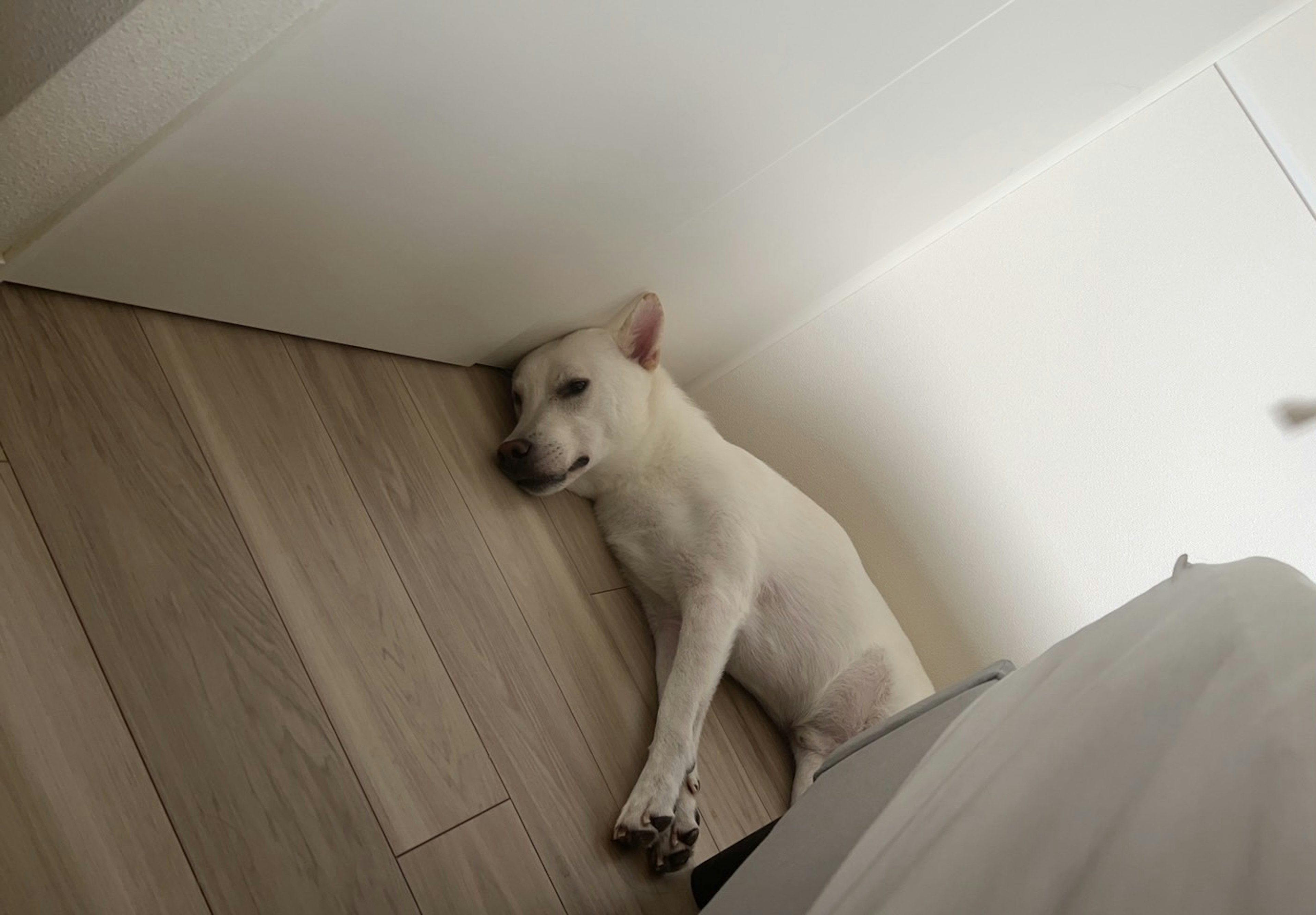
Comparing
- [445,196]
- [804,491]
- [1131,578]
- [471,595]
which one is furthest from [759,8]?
Result: [1131,578]

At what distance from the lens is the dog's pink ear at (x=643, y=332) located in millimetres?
2201

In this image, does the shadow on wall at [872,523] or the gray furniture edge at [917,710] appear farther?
the shadow on wall at [872,523]

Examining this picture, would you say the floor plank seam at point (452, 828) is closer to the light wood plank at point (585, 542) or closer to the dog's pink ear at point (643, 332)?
the light wood plank at point (585, 542)

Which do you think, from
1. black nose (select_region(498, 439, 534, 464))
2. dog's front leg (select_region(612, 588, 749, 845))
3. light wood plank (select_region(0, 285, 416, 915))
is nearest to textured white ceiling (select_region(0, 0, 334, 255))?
light wood plank (select_region(0, 285, 416, 915))

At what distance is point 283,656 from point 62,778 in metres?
0.35

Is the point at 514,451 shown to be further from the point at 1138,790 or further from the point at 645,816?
the point at 1138,790

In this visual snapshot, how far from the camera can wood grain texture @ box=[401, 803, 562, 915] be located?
1412 millimetres

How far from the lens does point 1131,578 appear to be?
2307 mm

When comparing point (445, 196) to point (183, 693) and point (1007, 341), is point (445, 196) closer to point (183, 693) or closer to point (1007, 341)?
point (183, 693)

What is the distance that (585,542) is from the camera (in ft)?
7.23

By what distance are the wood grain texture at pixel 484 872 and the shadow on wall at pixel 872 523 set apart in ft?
4.21

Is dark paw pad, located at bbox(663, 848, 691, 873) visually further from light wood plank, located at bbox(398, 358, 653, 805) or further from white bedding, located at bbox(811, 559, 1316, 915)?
white bedding, located at bbox(811, 559, 1316, 915)

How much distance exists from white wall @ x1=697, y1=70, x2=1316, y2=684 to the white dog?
320 mm

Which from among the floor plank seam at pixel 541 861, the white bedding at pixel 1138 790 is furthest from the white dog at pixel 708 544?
the white bedding at pixel 1138 790
